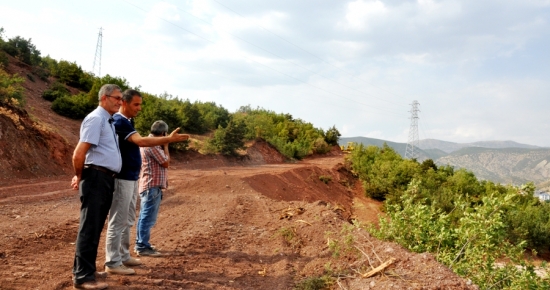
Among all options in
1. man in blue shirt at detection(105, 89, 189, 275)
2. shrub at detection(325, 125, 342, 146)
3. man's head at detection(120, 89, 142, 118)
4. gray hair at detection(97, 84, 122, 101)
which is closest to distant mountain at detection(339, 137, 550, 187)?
shrub at detection(325, 125, 342, 146)

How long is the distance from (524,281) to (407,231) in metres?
1.39

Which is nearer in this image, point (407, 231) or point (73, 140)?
point (407, 231)

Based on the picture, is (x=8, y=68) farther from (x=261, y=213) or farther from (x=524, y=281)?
(x=524, y=281)

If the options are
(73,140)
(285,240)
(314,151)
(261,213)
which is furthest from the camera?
(314,151)

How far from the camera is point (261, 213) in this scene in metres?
7.77

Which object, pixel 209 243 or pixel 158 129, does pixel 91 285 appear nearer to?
pixel 158 129

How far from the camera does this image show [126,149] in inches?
149

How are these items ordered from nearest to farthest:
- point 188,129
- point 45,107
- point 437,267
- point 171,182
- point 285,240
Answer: point 437,267
point 285,240
point 171,182
point 45,107
point 188,129

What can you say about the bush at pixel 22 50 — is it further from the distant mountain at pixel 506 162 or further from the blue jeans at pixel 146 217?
the distant mountain at pixel 506 162

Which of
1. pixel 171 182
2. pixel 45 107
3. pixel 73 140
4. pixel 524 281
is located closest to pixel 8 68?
pixel 45 107

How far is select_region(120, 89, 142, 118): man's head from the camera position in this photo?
386 centimetres

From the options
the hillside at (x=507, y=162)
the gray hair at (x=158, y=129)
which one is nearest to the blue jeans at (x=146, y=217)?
the gray hair at (x=158, y=129)

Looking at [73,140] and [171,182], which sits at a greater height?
[73,140]

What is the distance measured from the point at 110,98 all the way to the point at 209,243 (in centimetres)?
269
